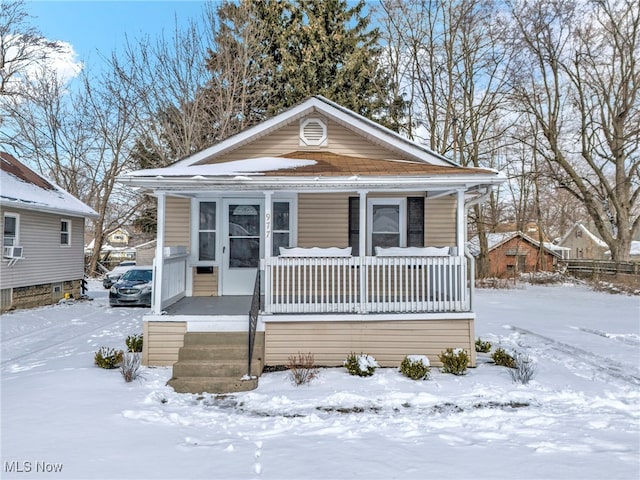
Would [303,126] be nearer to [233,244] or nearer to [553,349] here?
[233,244]

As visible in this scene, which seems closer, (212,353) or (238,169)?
(212,353)

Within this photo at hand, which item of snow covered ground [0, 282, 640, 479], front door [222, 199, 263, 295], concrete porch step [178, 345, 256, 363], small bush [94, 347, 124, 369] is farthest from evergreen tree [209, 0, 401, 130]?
snow covered ground [0, 282, 640, 479]

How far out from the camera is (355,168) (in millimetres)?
7648

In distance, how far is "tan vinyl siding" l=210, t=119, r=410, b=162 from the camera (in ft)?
30.2

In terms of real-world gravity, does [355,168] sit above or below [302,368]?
above

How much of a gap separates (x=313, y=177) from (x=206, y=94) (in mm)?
12780

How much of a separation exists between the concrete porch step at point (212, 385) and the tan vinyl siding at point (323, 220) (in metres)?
3.78

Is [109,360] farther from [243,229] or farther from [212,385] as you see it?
[243,229]

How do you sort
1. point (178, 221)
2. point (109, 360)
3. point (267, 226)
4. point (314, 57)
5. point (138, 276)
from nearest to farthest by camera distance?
point (109, 360) → point (267, 226) → point (178, 221) → point (138, 276) → point (314, 57)

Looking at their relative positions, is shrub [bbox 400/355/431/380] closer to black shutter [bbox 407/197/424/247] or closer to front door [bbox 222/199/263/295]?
black shutter [bbox 407/197/424/247]

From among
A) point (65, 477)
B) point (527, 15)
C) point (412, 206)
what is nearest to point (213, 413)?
point (65, 477)

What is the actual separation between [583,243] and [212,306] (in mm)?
55837

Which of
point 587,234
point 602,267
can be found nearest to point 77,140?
point 602,267

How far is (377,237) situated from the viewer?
9086 mm
